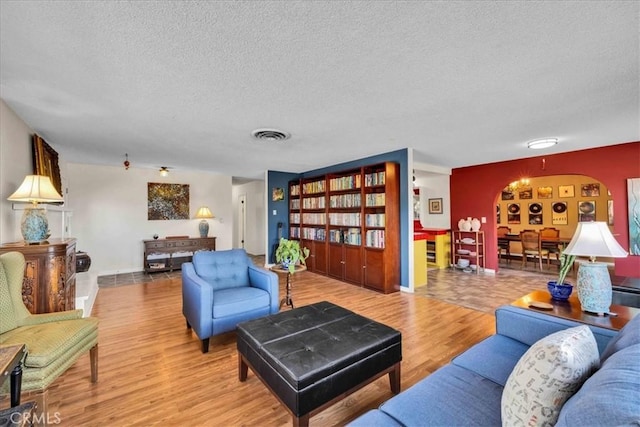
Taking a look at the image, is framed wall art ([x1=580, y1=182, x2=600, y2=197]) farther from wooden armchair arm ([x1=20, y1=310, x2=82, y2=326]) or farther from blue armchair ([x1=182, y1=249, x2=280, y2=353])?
wooden armchair arm ([x1=20, y1=310, x2=82, y2=326])

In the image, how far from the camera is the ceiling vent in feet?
10.9

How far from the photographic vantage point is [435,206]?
23.1 feet

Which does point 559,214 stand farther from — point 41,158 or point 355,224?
point 41,158

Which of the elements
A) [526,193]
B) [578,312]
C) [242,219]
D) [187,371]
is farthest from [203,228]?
[526,193]

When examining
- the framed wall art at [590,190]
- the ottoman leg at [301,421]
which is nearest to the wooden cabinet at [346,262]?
the ottoman leg at [301,421]

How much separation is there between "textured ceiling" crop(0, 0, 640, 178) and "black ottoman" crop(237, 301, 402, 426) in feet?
6.07

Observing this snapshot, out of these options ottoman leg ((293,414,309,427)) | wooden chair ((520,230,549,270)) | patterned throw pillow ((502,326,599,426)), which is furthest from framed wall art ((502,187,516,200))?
ottoman leg ((293,414,309,427))

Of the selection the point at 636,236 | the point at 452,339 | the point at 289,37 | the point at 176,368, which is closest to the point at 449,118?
the point at 289,37

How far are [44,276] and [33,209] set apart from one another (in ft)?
1.94

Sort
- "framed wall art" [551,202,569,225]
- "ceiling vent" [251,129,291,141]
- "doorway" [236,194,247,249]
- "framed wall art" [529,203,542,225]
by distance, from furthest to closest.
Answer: "doorway" [236,194,247,249] → "framed wall art" [529,203,542,225] → "framed wall art" [551,202,569,225] → "ceiling vent" [251,129,291,141]

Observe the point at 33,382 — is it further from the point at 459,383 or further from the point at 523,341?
the point at 523,341

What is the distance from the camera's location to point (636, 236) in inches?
161

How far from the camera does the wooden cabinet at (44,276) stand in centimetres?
217

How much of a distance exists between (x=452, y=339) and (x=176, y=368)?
8.22 ft
